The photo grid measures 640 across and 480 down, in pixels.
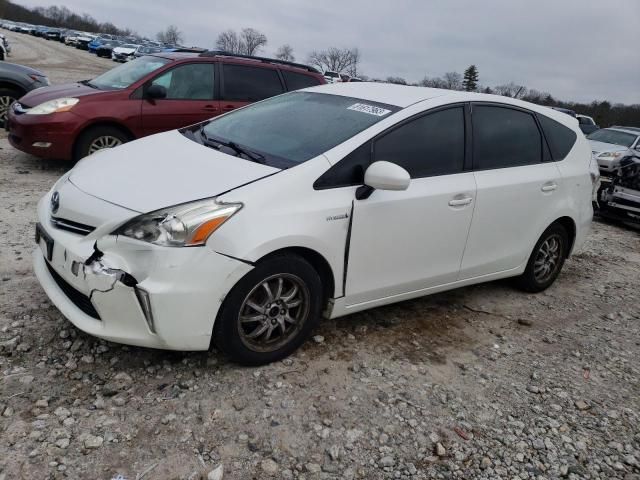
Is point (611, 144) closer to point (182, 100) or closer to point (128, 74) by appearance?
point (182, 100)

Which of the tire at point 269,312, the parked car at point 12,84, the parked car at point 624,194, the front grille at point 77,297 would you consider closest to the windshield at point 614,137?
the parked car at point 624,194

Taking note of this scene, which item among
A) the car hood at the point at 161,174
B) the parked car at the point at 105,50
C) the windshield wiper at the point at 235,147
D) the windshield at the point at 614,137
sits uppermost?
the windshield wiper at the point at 235,147

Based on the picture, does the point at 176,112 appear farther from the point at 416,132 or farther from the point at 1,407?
the point at 1,407

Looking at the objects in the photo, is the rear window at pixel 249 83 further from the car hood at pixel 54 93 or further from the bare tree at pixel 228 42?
the bare tree at pixel 228 42

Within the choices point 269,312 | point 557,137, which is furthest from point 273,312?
point 557,137

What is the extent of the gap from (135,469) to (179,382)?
0.64 m

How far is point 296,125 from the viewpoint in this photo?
11.9 ft

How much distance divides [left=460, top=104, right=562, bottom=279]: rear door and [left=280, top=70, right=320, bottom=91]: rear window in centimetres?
443

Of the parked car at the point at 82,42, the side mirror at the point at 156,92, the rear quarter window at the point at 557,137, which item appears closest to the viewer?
the rear quarter window at the point at 557,137

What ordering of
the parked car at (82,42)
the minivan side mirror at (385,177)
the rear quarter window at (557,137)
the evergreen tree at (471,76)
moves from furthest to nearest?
1. the evergreen tree at (471,76)
2. the parked car at (82,42)
3. the rear quarter window at (557,137)
4. the minivan side mirror at (385,177)

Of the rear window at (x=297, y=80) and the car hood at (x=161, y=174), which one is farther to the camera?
the rear window at (x=297, y=80)

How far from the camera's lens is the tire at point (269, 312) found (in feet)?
9.29

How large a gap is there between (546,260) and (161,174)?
3.35m

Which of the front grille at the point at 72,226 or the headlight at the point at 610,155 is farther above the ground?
the front grille at the point at 72,226
